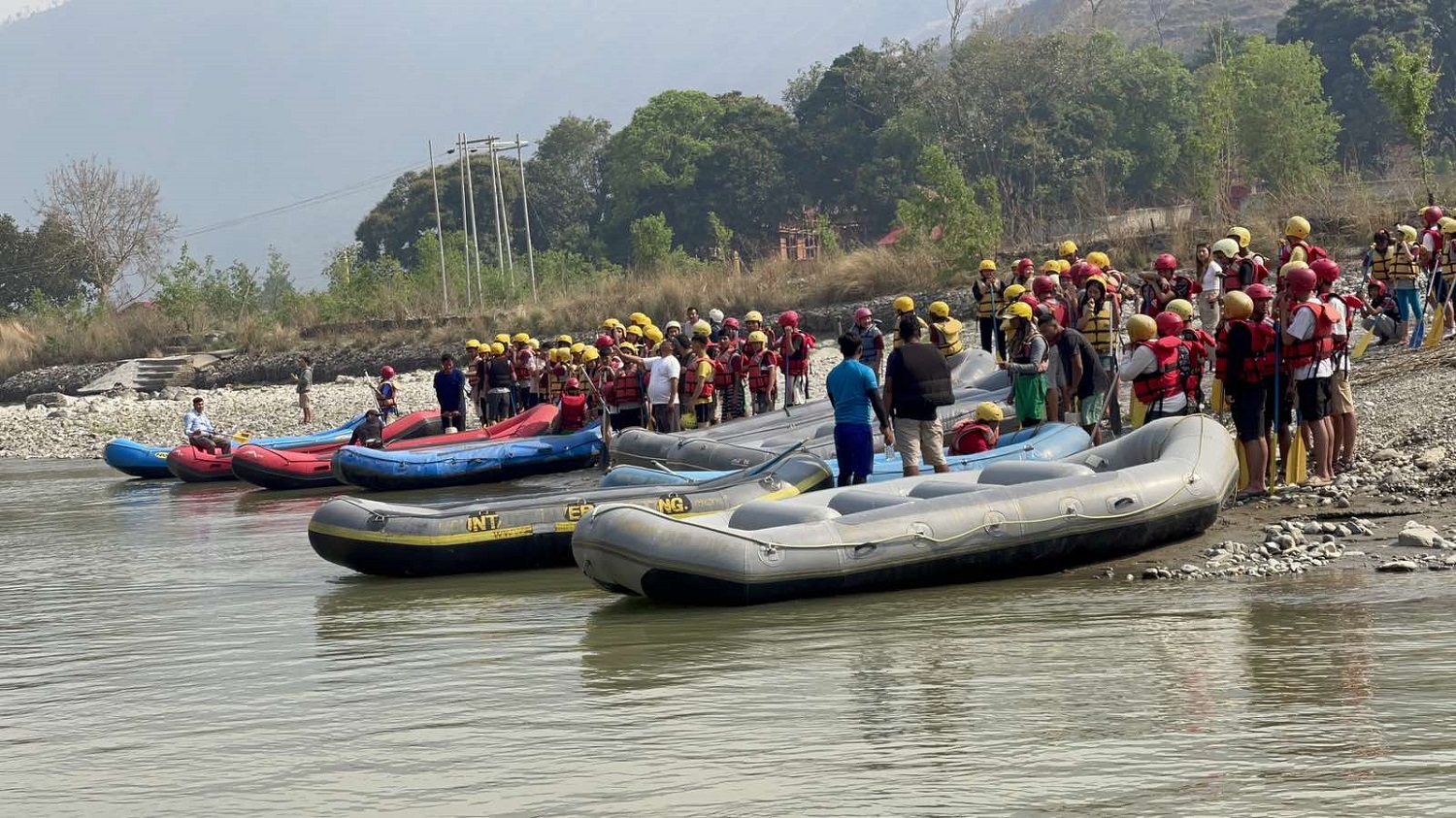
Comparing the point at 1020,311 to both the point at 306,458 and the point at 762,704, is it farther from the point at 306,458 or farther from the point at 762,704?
the point at 306,458

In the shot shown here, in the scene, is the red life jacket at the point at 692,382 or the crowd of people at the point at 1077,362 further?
the red life jacket at the point at 692,382

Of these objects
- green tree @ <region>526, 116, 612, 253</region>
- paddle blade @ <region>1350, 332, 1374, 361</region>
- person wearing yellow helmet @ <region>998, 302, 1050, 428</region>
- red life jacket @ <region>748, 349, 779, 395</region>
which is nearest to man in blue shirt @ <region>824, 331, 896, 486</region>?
person wearing yellow helmet @ <region>998, 302, 1050, 428</region>

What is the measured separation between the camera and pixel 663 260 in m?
42.2

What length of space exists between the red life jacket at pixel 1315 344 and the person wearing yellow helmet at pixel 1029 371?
2.40 m

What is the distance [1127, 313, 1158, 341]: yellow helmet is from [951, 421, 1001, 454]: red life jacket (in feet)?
4.83

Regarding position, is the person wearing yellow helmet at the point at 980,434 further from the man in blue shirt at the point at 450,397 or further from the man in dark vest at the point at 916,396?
the man in blue shirt at the point at 450,397

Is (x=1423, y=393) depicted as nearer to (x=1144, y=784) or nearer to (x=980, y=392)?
(x=980, y=392)

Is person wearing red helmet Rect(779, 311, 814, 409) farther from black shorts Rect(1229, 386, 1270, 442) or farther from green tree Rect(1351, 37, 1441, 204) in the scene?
green tree Rect(1351, 37, 1441, 204)

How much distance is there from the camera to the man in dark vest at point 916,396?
11.5 metres

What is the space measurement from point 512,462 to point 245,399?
726 inches

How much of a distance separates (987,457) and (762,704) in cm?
529

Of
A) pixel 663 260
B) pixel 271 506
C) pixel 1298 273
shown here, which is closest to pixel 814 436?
pixel 1298 273

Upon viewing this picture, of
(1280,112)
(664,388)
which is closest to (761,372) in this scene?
(664,388)

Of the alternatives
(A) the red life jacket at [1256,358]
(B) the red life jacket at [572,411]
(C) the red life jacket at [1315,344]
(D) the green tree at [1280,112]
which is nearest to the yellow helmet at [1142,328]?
(A) the red life jacket at [1256,358]
